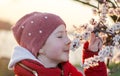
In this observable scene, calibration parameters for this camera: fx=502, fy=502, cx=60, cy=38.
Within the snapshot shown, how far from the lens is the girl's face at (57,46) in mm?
1479

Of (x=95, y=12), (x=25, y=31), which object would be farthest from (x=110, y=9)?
(x=25, y=31)

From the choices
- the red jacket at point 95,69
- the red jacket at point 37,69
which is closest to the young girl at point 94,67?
the red jacket at point 95,69

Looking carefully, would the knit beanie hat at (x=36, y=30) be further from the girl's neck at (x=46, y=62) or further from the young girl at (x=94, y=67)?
the young girl at (x=94, y=67)

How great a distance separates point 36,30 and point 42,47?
0.06 metres

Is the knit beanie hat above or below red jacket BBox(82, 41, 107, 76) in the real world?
above

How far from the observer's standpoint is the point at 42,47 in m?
1.51

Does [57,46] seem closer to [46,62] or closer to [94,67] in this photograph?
[46,62]

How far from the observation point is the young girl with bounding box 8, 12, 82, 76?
149cm

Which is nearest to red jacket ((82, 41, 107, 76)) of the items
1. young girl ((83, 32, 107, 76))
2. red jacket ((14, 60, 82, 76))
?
young girl ((83, 32, 107, 76))

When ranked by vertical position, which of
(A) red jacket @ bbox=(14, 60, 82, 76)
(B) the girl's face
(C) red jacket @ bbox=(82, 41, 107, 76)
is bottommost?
(C) red jacket @ bbox=(82, 41, 107, 76)

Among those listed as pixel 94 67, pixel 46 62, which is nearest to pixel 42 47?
pixel 46 62

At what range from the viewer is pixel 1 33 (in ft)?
15.3

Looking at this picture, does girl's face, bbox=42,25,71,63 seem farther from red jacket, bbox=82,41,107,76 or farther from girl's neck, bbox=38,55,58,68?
red jacket, bbox=82,41,107,76

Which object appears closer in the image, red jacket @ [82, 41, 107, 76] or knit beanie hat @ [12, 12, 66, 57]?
knit beanie hat @ [12, 12, 66, 57]
